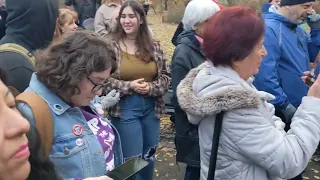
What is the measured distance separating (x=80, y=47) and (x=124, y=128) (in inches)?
60.9

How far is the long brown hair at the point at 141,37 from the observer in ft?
11.4

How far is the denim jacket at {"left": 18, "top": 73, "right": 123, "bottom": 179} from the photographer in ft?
5.76

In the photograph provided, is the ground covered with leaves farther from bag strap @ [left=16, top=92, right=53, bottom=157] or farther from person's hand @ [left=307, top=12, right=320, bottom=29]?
bag strap @ [left=16, top=92, right=53, bottom=157]

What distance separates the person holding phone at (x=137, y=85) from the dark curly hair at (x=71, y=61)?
51.0 inches

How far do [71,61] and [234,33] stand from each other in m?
0.77

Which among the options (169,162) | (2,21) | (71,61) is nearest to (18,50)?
(71,61)

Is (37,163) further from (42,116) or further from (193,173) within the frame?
(193,173)

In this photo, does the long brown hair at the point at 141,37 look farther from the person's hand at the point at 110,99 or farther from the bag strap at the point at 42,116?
the bag strap at the point at 42,116

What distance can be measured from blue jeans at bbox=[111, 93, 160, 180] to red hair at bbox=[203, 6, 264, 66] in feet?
5.44

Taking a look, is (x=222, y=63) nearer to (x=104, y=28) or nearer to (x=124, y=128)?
(x=124, y=128)

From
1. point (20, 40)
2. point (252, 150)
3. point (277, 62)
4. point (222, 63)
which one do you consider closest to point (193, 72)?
point (222, 63)

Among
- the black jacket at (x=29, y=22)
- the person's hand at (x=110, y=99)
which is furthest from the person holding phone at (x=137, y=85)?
the black jacket at (x=29, y=22)

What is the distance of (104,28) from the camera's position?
16.8 ft

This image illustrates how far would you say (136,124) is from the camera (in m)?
3.38
